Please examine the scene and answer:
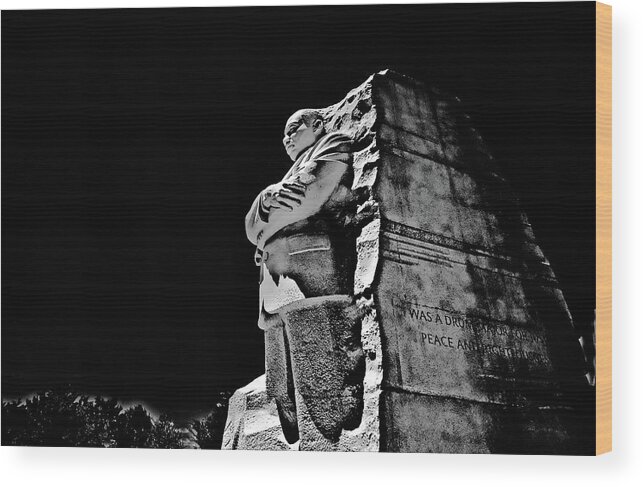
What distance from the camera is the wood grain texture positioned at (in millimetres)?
11844

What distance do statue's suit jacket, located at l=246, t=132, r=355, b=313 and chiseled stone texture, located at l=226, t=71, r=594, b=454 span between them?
126 mm

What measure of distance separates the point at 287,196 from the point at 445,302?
1416 mm

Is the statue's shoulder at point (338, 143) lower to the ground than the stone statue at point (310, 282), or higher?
higher

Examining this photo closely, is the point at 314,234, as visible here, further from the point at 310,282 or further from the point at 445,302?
the point at 445,302

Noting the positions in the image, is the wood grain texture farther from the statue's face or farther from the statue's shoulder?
the statue's face

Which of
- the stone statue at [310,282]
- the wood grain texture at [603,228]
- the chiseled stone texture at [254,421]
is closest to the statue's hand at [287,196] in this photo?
the stone statue at [310,282]

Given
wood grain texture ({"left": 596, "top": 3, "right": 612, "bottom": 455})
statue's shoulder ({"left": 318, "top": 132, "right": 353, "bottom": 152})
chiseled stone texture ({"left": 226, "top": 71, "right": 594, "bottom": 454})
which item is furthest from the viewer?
statue's shoulder ({"left": 318, "top": 132, "right": 353, "bottom": 152})

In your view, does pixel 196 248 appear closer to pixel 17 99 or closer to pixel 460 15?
pixel 17 99

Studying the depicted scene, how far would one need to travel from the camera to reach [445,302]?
11.9 metres

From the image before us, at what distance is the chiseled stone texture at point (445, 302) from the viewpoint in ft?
38.2

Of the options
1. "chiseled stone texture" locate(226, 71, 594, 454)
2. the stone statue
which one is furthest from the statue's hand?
"chiseled stone texture" locate(226, 71, 594, 454)

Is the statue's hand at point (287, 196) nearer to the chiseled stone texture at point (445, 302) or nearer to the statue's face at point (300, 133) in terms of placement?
the statue's face at point (300, 133)

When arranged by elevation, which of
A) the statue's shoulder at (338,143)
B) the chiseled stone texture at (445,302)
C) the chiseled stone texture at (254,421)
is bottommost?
the chiseled stone texture at (254,421)

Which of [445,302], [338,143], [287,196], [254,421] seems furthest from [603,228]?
[254,421]
